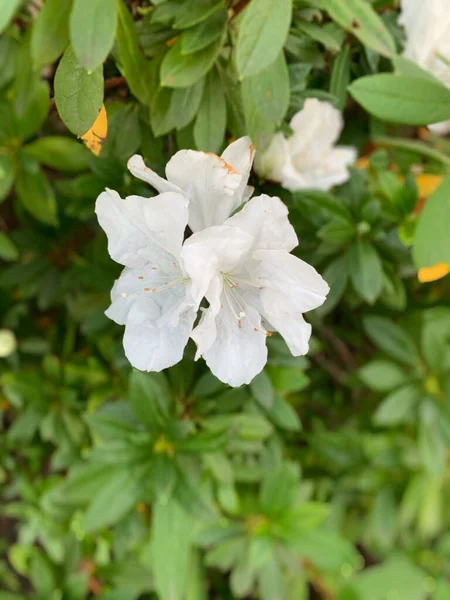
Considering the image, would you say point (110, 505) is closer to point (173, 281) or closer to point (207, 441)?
point (207, 441)

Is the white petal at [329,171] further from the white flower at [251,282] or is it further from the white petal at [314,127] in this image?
the white flower at [251,282]

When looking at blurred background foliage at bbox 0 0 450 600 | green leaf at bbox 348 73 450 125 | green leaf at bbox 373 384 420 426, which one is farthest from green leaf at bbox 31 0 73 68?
green leaf at bbox 373 384 420 426

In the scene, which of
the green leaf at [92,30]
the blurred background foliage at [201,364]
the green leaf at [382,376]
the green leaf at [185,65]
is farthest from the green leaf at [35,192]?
the green leaf at [382,376]

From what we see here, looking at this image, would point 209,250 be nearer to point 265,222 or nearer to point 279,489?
point 265,222

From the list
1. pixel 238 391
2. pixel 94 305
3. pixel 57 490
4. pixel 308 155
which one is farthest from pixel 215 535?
pixel 308 155

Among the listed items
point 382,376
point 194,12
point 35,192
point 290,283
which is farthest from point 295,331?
point 382,376
